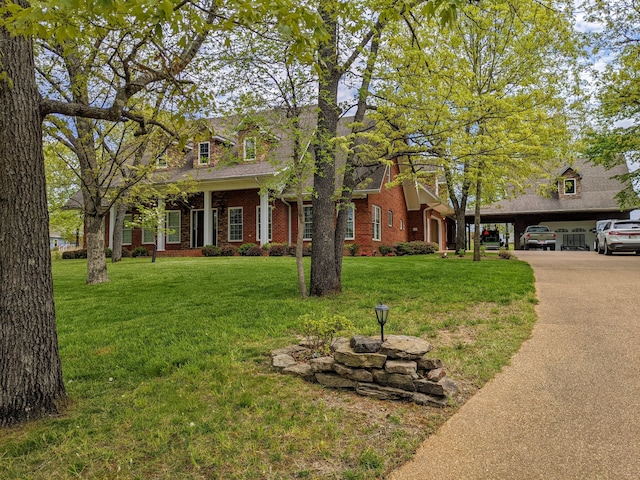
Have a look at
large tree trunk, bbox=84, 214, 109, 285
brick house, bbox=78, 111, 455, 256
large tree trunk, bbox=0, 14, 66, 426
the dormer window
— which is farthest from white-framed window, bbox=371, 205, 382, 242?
large tree trunk, bbox=0, 14, 66, 426

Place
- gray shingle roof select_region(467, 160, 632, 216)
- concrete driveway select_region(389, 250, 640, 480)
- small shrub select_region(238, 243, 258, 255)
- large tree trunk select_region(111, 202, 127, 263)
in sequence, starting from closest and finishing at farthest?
concrete driveway select_region(389, 250, 640, 480) < small shrub select_region(238, 243, 258, 255) < large tree trunk select_region(111, 202, 127, 263) < gray shingle roof select_region(467, 160, 632, 216)

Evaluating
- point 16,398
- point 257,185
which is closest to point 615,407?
point 16,398

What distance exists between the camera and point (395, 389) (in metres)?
4.00

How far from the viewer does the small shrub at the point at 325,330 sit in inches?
198

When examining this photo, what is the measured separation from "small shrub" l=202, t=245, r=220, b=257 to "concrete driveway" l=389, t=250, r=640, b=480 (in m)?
16.3

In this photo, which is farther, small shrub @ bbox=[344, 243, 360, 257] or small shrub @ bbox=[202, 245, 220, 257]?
small shrub @ bbox=[202, 245, 220, 257]

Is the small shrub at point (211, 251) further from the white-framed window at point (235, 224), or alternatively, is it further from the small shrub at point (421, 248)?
the small shrub at point (421, 248)

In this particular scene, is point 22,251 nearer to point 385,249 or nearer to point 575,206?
point 385,249

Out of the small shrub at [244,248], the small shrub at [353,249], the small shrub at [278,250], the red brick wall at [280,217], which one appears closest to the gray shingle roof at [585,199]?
the red brick wall at [280,217]

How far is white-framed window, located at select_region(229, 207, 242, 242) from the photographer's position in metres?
21.3

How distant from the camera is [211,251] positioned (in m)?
20.4

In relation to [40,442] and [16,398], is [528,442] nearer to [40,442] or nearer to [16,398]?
[40,442]

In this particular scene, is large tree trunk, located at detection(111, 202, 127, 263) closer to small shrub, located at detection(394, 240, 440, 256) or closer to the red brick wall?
the red brick wall

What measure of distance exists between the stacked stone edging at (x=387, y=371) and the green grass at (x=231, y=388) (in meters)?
0.14
